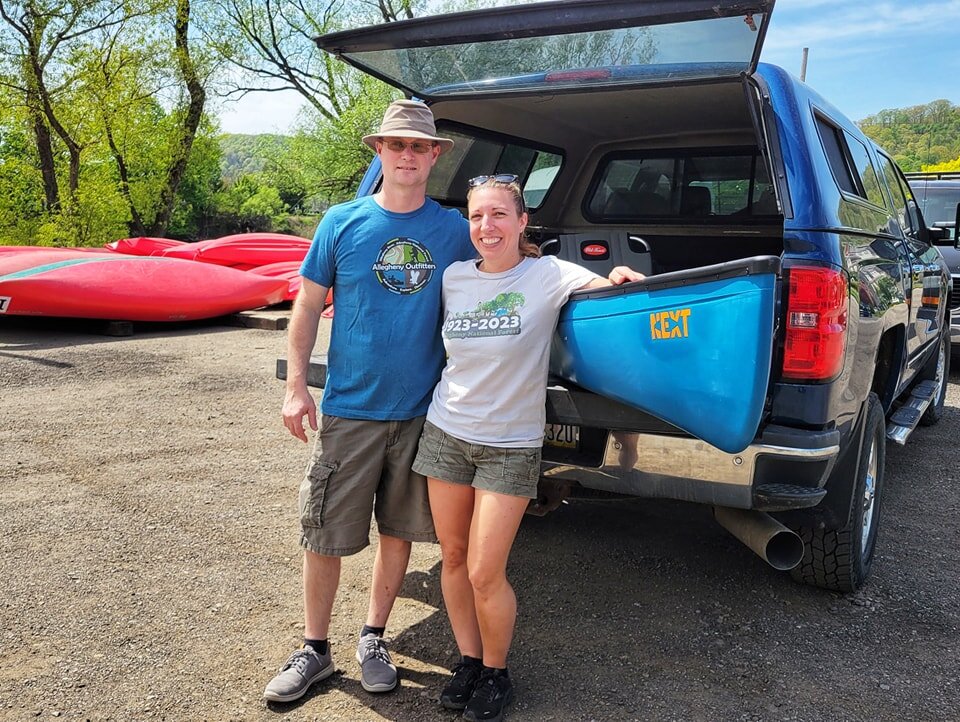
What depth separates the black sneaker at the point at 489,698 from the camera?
272 centimetres

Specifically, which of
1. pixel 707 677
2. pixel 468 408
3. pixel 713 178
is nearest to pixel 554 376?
pixel 468 408

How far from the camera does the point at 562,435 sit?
3.22m

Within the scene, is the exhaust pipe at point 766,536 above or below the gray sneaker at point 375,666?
above

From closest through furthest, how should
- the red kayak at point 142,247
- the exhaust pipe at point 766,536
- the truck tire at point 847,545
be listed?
the exhaust pipe at point 766,536, the truck tire at point 847,545, the red kayak at point 142,247

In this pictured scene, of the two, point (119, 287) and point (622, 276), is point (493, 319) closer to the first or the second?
point (622, 276)

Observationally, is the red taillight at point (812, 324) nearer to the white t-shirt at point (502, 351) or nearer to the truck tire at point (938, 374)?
the white t-shirt at point (502, 351)

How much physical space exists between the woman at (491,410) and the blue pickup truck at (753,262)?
346 millimetres

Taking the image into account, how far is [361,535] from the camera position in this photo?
9.80 ft

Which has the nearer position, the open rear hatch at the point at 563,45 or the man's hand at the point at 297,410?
the open rear hatch at the point at 563,45

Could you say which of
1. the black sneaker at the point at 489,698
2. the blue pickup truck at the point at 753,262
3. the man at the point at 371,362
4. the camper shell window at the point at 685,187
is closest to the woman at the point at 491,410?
the black sneaker at the point at 489,698

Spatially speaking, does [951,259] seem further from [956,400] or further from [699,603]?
[699,603]

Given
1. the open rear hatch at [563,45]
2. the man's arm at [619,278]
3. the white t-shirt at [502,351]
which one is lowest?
the white t-shirt at [502,351]

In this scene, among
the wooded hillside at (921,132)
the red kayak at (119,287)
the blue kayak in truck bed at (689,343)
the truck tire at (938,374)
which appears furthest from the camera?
the wooded hillside at (921,132)

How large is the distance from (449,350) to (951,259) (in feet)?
26.4
